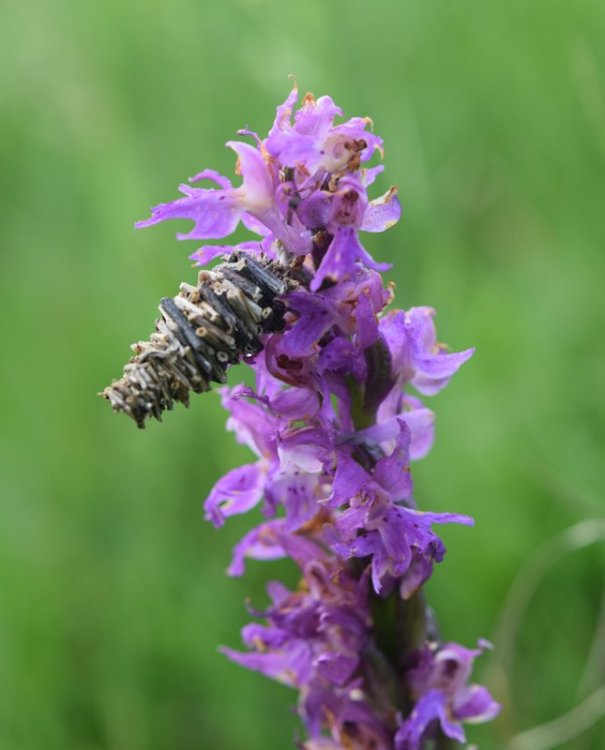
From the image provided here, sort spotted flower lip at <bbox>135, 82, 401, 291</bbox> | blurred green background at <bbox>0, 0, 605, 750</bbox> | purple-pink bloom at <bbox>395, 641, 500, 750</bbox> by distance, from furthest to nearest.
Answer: blurred green background at <bbox>0, 0, 605, 750</bbox>
purple-pink bloom at <bbox>395, 641, 500, 750</bbox>
spotted flower lip at <bbox>135, 82, 401, 291</bbox>

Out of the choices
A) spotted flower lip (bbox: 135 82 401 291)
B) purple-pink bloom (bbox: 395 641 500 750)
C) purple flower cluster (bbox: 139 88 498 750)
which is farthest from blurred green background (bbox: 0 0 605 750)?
spotted flower lip (bbox: 135 82 401 291)

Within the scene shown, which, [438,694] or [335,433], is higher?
[335,433]

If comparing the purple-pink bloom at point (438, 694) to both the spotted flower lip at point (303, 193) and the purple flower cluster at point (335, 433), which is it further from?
the spotted flower lip at point (303, 193)

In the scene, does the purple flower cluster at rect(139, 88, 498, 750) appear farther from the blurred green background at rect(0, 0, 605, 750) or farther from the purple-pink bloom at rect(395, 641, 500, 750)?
the blurred green background at rect(0, 0, 605, 750)

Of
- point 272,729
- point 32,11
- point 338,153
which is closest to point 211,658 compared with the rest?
point 272,729

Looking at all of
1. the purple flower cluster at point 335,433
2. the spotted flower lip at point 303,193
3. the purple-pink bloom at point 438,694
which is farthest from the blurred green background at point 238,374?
the spotted flower lip at point 303,193

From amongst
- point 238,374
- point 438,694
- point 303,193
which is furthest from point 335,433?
point 238,374

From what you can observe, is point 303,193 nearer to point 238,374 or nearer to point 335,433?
point 335,433
